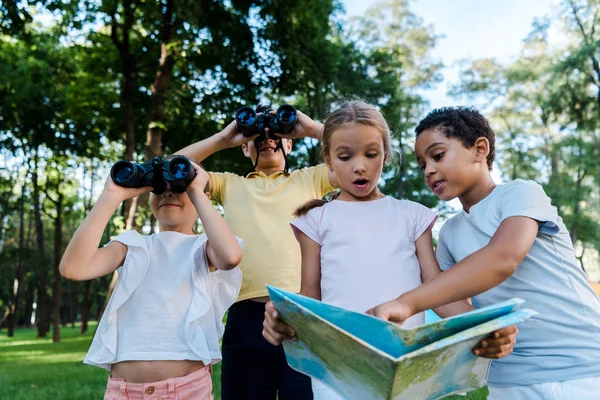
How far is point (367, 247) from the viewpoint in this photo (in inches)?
77.8

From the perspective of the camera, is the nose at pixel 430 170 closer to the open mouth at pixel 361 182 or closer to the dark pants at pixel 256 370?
the open mouth at pixel 361 182

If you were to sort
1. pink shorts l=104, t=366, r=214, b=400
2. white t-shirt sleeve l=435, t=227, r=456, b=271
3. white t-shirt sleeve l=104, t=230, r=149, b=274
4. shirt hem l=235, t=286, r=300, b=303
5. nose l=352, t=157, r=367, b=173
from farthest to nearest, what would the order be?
shirt hem l=235, t=286, r=300, b=303 < white t-shirt sleeve l=104, t=230, r=149, b=274 < pink shorts l=104, t=366, r=214, b=400 < white t-shirt sleeve l=435, t=227, r=456, b=271 < nose l=352, t=157, r=367, b=173

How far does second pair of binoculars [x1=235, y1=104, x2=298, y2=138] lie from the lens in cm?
305

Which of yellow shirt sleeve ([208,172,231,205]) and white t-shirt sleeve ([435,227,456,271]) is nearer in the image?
white t-shirt sleeve ([435,227,456,271])

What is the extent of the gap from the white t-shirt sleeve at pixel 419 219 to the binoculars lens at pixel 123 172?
1217 millimetres

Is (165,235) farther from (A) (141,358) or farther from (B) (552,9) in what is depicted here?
(B) (552,9)

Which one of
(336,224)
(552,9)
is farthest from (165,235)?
(552,9)

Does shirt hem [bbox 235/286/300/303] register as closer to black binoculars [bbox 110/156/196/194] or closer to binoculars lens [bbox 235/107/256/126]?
black binoculars [bbox 110/156/196/194]

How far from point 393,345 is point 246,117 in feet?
6.72

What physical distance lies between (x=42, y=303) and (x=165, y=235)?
22789 millimetres

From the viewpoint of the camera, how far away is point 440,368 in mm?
1332

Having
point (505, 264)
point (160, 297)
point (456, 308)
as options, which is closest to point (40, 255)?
point (160, 297)

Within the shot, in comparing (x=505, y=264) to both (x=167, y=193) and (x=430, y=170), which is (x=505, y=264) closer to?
(x=430, y=170)

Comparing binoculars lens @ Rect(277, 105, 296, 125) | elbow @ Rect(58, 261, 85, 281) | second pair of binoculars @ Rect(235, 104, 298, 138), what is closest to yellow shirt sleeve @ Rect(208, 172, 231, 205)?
second pair of binoculars @ Rect(235, 104, 298, 138)
